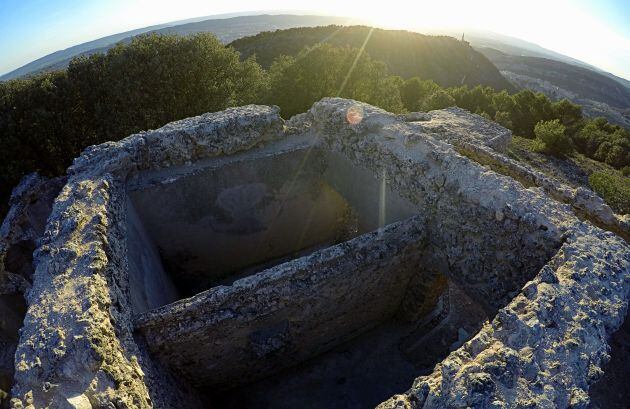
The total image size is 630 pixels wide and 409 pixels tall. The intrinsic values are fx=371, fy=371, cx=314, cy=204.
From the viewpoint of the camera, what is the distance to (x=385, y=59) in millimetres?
52562

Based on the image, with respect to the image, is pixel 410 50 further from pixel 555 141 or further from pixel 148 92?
pixel 148 92

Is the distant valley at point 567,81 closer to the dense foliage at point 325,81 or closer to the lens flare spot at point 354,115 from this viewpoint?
the dense foliage at point 325,81

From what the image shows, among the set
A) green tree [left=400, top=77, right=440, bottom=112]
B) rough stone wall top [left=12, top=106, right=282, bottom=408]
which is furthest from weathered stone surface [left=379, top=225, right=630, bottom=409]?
green tree [left=400, top=77, right=440, bottom=112]

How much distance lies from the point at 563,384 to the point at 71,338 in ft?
14.5

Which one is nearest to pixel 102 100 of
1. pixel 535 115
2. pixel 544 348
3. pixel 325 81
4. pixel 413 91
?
pixel 325 81

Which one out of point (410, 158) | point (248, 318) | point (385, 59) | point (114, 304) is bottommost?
point (385, 59)

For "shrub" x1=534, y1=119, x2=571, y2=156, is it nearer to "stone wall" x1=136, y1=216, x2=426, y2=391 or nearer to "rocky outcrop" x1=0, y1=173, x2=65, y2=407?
"stone wall" x1=136, y1=216, x2=426, y2=391

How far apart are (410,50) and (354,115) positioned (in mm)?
55389

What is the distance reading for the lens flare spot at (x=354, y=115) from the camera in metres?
7.53

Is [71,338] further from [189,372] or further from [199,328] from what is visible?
[189,372]

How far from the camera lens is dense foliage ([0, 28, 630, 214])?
1336cm

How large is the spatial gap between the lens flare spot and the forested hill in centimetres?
4103

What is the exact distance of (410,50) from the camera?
56719 mm

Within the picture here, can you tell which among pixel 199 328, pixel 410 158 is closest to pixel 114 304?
pixel 199 328
